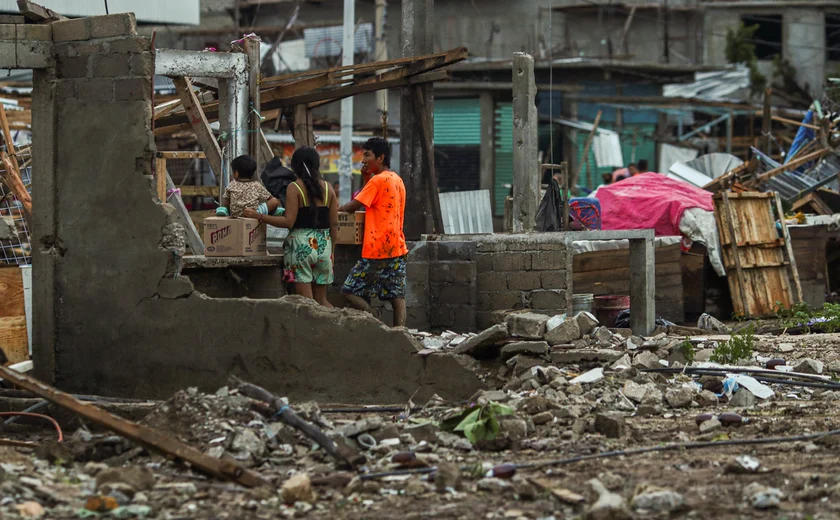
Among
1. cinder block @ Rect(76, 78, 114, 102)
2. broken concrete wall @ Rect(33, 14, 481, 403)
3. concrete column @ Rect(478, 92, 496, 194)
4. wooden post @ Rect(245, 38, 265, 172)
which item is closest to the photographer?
broken concrete wall @ Rect(33, 14, 481, 403)

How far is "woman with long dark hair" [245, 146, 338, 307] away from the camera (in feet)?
28.6

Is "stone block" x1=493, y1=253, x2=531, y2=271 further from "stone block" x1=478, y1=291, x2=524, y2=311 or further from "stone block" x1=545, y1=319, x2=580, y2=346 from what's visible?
"stone block" x1=545, y1=319, x2=580, y2=346

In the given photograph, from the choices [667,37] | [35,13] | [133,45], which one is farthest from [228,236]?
[667,37]

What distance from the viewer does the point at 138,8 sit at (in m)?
16.8

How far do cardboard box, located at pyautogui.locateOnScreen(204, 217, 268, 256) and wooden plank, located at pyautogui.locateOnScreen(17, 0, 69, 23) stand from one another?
179cm

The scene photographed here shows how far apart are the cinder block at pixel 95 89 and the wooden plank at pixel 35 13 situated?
593mm

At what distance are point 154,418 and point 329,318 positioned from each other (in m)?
1.66

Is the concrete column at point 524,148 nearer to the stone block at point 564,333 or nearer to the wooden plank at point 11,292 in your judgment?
the stone block at point 564,333

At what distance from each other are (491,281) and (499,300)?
0.60ft

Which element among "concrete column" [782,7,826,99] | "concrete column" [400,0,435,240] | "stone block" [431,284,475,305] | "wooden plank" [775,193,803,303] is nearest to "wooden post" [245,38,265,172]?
"concrete column" [400,0,435,240]

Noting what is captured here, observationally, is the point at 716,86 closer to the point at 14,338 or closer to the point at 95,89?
the point at 95,89

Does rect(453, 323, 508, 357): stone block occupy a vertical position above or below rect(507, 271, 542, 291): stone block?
below

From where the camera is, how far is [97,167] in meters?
7.93

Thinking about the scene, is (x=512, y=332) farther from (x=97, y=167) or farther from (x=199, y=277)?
(x=97, y=167)
